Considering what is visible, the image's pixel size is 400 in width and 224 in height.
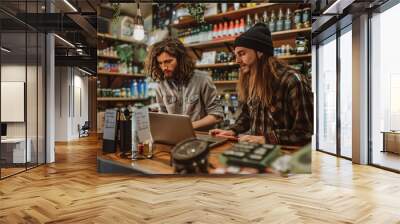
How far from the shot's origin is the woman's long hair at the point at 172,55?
222 centimetres

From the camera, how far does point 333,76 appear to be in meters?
8.13

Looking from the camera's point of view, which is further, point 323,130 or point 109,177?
point 323,130

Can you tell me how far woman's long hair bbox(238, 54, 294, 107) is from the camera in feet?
7.41

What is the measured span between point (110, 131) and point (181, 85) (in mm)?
576

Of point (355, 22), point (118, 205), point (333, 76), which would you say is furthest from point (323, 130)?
point (118, 205)

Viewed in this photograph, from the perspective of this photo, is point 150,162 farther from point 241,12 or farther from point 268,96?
point 241,12

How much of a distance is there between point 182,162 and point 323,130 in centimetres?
731

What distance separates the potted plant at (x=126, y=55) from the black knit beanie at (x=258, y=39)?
677 millimetres

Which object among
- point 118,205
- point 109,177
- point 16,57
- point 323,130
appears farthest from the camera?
point 323,130

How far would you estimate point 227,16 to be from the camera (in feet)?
7.55

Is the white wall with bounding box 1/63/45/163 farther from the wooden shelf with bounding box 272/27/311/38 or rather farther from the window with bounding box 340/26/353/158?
the window with bounding box 340/26/353/158

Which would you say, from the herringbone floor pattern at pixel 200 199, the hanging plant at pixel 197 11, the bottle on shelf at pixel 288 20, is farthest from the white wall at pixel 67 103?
the bottle on shelf at pixel 288 20

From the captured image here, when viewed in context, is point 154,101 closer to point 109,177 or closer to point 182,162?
point 182,162

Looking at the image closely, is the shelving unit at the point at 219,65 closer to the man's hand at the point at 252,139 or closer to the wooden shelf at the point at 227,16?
the wooden shelf at the point at 227,16
